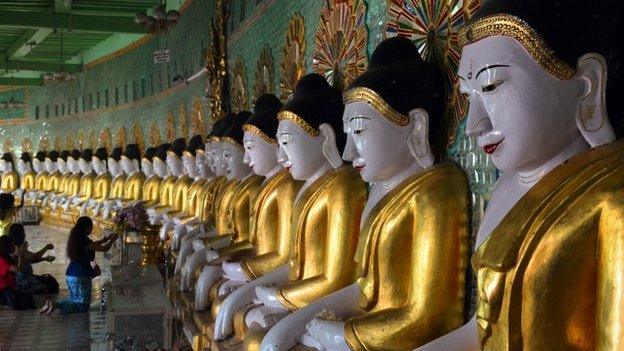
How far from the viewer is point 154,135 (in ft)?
43.0

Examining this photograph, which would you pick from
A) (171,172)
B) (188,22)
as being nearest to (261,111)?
(171,172)

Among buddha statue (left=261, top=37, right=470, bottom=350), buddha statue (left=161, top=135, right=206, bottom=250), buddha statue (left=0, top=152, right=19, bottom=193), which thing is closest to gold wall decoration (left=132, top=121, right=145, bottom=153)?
buddha statue (left=161, top=135, right=206, bottom=250)

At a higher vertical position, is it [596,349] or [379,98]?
[379,98]

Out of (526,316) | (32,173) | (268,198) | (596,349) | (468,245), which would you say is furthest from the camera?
(32,173)

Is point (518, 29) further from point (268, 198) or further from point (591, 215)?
point (268, 198)

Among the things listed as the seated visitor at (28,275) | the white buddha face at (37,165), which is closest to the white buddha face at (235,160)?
the seated visitor at (28,275)

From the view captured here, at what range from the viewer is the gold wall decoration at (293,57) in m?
5.21

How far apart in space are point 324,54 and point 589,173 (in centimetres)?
299

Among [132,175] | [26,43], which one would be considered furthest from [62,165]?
[132,175]

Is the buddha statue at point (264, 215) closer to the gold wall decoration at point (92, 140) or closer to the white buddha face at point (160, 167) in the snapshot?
the white buddha face at point (160, 167)

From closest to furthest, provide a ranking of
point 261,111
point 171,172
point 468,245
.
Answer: point 468,245, point 261,111, point 171,172

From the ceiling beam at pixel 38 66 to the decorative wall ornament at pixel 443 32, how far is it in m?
15.6

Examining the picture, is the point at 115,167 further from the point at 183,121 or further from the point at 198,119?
the point at 198,119

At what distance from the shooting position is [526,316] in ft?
6.06
